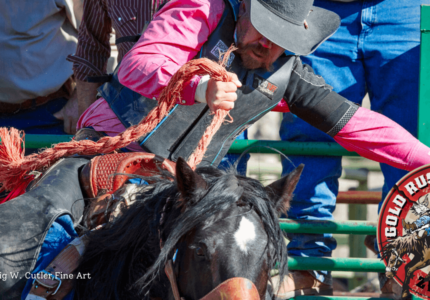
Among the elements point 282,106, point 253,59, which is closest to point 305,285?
point 282,106

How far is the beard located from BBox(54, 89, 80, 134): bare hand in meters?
1.51

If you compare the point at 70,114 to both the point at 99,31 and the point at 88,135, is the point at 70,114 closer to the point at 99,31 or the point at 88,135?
the point at 99,31

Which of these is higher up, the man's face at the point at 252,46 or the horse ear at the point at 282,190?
the man's face at the point at 252,46

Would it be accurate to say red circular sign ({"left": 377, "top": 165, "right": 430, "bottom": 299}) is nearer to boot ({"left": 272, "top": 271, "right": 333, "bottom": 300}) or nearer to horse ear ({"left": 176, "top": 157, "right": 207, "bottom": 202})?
boot ({"left": 272, "top": 271, "right": 333, "bottom": 300})

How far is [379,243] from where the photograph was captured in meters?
2.36

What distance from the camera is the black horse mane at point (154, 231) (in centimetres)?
151

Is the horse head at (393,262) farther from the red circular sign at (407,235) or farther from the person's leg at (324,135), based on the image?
the person's leg at (324,135)

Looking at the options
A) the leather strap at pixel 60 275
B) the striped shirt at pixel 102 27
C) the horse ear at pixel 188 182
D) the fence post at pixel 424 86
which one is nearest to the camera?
the horse ear at pixel 188 182


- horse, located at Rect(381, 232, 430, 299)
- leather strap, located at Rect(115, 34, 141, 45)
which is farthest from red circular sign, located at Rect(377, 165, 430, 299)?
leather strap, located at Rect(115, 34, 141, 45)

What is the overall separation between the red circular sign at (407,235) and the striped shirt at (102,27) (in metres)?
1.72

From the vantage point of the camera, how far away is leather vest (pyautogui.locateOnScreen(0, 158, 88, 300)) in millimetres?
1618

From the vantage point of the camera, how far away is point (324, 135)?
280 centimetres

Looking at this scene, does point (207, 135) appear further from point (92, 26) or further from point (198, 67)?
point (92, 26)

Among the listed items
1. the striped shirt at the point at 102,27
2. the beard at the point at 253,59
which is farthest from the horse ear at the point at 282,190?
the striped shirt at the point at 102,27
